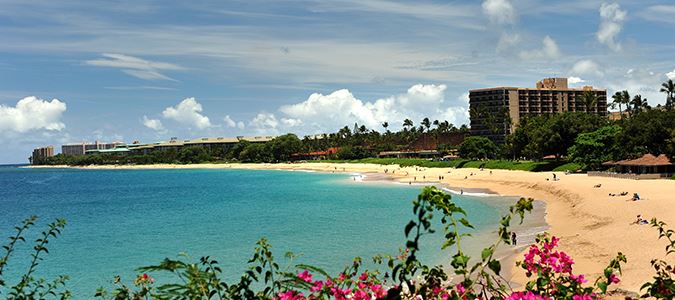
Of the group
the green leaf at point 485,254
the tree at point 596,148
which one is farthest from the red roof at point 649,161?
the green leaf at point 485,254

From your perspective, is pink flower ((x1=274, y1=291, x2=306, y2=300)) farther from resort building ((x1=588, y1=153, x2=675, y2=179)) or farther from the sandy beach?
resort building ((x1=588, y1=153, x2=675, y2=179))

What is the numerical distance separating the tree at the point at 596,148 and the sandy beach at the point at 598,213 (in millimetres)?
3326

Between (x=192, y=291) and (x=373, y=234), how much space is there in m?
35.5

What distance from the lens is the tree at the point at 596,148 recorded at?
7281 centimetres

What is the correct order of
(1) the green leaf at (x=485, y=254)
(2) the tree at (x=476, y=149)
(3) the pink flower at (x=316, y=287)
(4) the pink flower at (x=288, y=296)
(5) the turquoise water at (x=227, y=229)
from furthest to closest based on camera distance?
1. (2) the tree at (x=476, y=149)
2. (5) the turquoise water at (x=227, y=229)
3. (3) the pink flower at (x=316, y=287)
4. (4) the pink flower at (x=288, y=296)
5. (1) the green leaf at (x=485, y=254)

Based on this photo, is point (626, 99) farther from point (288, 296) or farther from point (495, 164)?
point (288, 296)

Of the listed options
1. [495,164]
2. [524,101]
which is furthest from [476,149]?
[524,101]

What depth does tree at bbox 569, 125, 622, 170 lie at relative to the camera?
72.8m

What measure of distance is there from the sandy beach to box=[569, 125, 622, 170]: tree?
3326 mm

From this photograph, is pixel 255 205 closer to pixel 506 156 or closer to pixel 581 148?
pixel 581 148

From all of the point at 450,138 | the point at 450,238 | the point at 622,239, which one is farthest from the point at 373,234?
the point at 450,138

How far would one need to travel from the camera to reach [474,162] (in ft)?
363

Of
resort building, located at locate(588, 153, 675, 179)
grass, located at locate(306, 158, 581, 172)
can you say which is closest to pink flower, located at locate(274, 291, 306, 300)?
resort building, located at locate(588, 153, 675, 179)

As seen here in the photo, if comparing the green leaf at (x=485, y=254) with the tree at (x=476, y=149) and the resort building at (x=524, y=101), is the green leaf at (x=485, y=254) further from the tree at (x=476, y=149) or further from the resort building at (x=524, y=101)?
the resort building at (x=524, y=101)
